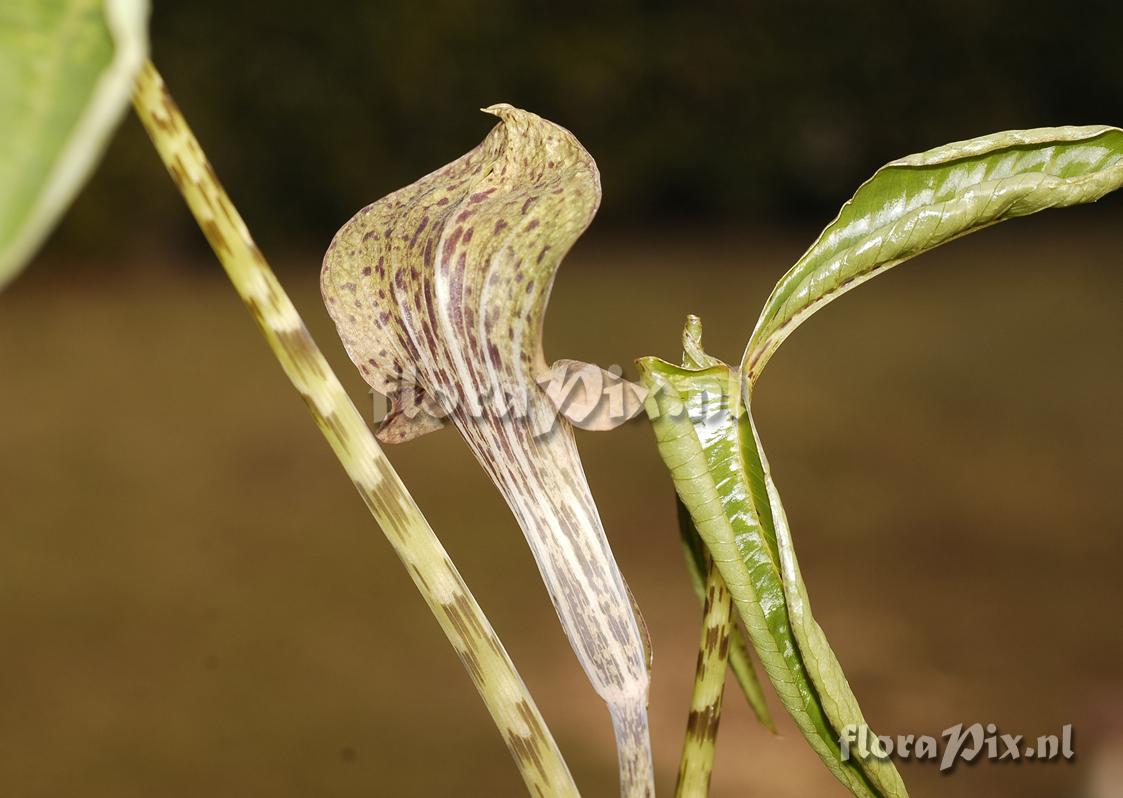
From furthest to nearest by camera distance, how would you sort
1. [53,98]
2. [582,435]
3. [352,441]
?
[582,435] < [352,441] < [53,98]

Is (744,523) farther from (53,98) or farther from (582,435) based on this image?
(582,435)

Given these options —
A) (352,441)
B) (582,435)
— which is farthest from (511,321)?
(582,435)

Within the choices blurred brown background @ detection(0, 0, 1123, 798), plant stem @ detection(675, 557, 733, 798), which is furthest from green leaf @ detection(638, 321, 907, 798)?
blurred brown background @ detection(0, 0, 1123, 798)

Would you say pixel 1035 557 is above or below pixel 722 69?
below

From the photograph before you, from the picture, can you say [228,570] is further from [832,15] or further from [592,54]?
[832,15]

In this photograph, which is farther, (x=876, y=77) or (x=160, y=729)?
(x=876, y=77)

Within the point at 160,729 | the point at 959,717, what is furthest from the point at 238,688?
the point at 959,717

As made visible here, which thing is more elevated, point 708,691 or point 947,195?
point 947,195
